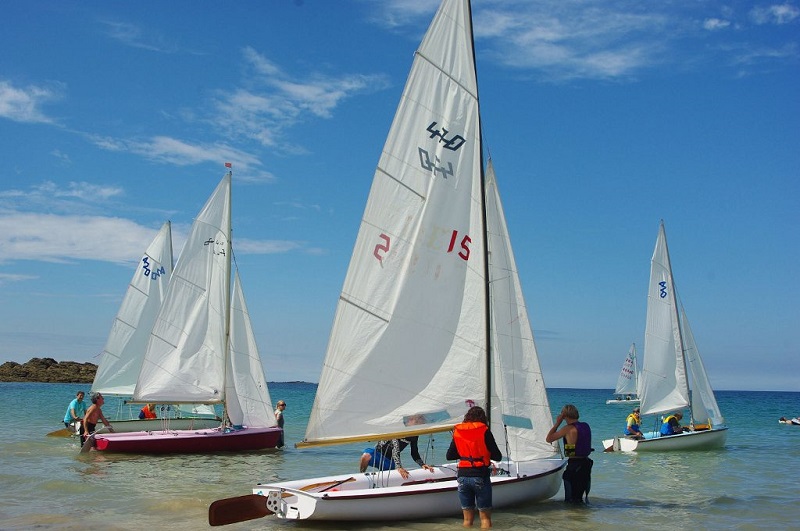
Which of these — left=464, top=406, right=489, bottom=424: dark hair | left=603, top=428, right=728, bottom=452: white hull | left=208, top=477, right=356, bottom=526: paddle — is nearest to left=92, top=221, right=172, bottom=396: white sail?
left=603, top=428, right=728, bottom=452: white hull

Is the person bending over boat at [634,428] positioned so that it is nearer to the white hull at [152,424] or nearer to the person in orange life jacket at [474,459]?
the white hull at [152,424]

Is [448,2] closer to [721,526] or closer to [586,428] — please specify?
[586,428]

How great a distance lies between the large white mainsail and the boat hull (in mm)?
12820

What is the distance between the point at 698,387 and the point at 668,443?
3297mm

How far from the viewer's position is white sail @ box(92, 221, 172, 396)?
83.2ft

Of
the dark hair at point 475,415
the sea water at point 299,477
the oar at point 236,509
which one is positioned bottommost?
the sea water at point 299,477

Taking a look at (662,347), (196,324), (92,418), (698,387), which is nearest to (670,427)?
(698,387)

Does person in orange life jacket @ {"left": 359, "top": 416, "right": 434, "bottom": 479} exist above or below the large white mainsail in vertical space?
below

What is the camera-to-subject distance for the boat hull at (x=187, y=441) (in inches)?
730

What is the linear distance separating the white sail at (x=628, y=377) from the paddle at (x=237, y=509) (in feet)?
190

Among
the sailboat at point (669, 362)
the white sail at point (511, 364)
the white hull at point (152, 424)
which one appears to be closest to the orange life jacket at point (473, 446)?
the white sail at point (511, 364)

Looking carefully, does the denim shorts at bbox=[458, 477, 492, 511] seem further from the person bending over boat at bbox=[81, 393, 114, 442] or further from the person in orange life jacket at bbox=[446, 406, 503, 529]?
the person bending over boat at bbox=[81, 393, 114, 442]

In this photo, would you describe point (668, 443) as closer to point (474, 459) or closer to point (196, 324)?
point (196, 324)

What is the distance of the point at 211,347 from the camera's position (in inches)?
814
